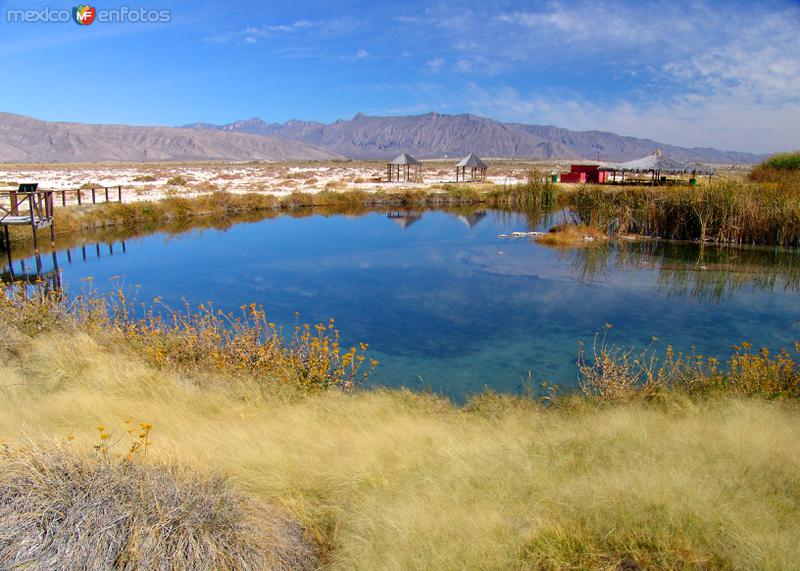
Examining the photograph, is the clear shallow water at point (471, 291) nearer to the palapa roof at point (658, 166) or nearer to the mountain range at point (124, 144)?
the palapa roof at point (658, 166)

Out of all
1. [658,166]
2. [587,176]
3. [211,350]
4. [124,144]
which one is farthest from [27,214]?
[124,144]

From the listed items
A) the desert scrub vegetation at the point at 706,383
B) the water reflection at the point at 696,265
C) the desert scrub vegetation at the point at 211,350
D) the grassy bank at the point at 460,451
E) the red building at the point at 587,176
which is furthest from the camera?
the red building at the point at 587,176

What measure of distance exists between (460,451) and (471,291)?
8.86 meters

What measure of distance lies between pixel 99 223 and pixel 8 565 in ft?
71.5

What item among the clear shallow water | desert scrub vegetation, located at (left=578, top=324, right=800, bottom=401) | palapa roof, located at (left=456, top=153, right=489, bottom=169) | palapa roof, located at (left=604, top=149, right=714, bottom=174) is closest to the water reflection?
the clear shallow water

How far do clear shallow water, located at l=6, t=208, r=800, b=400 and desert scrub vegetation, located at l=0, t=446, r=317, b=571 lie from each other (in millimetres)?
4306

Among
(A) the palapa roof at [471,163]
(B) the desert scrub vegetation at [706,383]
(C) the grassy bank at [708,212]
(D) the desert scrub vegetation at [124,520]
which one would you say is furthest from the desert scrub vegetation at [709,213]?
(A) the palapa roof at [471,163]

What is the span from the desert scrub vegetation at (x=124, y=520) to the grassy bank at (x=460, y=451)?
10.5 inches

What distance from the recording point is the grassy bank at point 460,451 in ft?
10.3

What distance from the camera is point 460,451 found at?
167 inches

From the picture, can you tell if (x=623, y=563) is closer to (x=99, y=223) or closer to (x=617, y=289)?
(x=617, y=289)

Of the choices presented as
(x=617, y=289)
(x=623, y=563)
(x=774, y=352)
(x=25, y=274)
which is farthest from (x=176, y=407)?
(x=25, y=274)

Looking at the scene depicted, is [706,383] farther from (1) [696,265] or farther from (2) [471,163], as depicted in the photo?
(2) [471,163]

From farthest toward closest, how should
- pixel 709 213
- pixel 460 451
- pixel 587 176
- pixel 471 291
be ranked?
pixel 587 176
pixel 709 213
pixel 471 291
pixel 460 451
